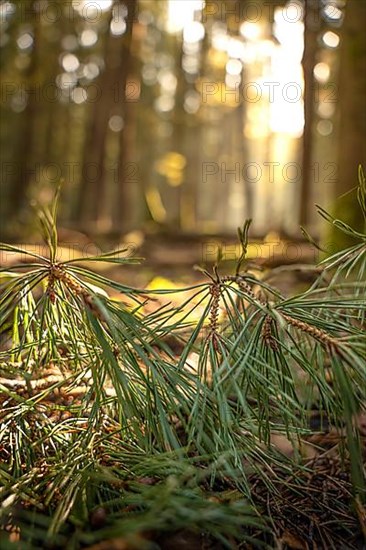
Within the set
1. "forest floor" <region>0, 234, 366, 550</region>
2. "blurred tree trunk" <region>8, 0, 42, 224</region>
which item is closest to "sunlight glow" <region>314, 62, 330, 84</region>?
"blurred tree trunk" <region>8, 0, 42, 224</region>

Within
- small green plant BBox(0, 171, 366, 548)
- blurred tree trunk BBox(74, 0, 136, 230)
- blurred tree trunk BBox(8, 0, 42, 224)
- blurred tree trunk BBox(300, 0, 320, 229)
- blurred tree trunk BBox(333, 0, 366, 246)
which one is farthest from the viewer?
blurred tree trunk BBox(8, 0, 42, 224)

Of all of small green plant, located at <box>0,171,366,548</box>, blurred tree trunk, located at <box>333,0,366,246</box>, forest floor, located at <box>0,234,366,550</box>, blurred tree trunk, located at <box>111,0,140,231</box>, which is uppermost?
blurred tree trunk, located at <box>111,0,140,231</box>

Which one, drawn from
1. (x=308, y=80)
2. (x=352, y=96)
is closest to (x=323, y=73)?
(x=308, y=80)

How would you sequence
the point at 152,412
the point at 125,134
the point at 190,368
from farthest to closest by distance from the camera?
1. the point at 125,134
2. the point at 190,368
3. the point at 152,412

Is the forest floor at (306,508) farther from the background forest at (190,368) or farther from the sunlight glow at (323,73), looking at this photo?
the sunlight glow at (323,73)

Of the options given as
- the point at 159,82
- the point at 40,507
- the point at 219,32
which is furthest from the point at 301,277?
the point at 159,82

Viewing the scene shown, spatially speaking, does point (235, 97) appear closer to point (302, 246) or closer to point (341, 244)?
point (302, 246)

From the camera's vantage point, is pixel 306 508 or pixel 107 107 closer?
pixel 306 508

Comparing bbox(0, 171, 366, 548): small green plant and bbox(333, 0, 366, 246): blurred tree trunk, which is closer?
bbox(0, 171, 366, 548): small green plant

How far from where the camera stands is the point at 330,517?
1436 millimetres

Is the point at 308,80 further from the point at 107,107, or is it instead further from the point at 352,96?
the point at 352,96

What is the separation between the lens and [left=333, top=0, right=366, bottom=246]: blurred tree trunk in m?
4.46

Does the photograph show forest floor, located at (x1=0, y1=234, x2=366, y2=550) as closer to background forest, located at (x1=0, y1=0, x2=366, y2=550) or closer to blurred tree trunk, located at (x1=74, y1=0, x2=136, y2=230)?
background forest, located at (x1=0, y1=0, x2=366, y2=550)

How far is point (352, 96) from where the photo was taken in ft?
15.0
